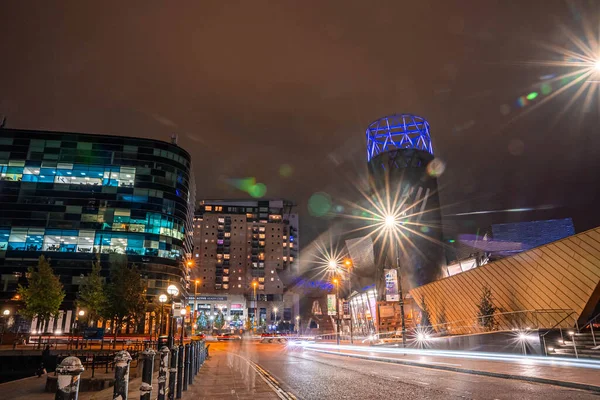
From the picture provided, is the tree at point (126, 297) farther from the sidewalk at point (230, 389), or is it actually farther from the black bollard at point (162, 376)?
the black bollard at point (162, 376)

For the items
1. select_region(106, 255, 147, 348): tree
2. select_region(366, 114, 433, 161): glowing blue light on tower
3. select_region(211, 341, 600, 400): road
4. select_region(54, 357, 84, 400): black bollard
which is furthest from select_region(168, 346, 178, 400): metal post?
select_region(366, 114, 433, 161): glowing blue light on tower

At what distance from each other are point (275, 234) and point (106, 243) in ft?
387

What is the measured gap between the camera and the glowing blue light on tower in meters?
96.6

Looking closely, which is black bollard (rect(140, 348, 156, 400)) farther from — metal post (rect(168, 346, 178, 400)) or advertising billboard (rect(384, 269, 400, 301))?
advertising billboard (rect(384, 269, 400, 301))

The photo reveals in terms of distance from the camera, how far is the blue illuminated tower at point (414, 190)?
294 ft

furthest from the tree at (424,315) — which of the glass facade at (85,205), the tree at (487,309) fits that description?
the glass facade at (85,205)

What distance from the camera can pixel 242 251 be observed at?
616 ft

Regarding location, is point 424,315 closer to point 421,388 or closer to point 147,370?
point 421,388

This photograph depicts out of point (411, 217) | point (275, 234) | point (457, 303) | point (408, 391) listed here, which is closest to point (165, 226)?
point (411, 217)

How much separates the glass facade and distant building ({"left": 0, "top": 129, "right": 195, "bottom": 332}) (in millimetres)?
168

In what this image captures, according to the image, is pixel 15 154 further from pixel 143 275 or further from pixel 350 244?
pixel 350 244

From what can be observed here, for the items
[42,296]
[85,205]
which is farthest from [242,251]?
[42,296]

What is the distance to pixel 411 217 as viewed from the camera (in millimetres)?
91562

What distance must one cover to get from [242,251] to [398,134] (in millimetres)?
110386
